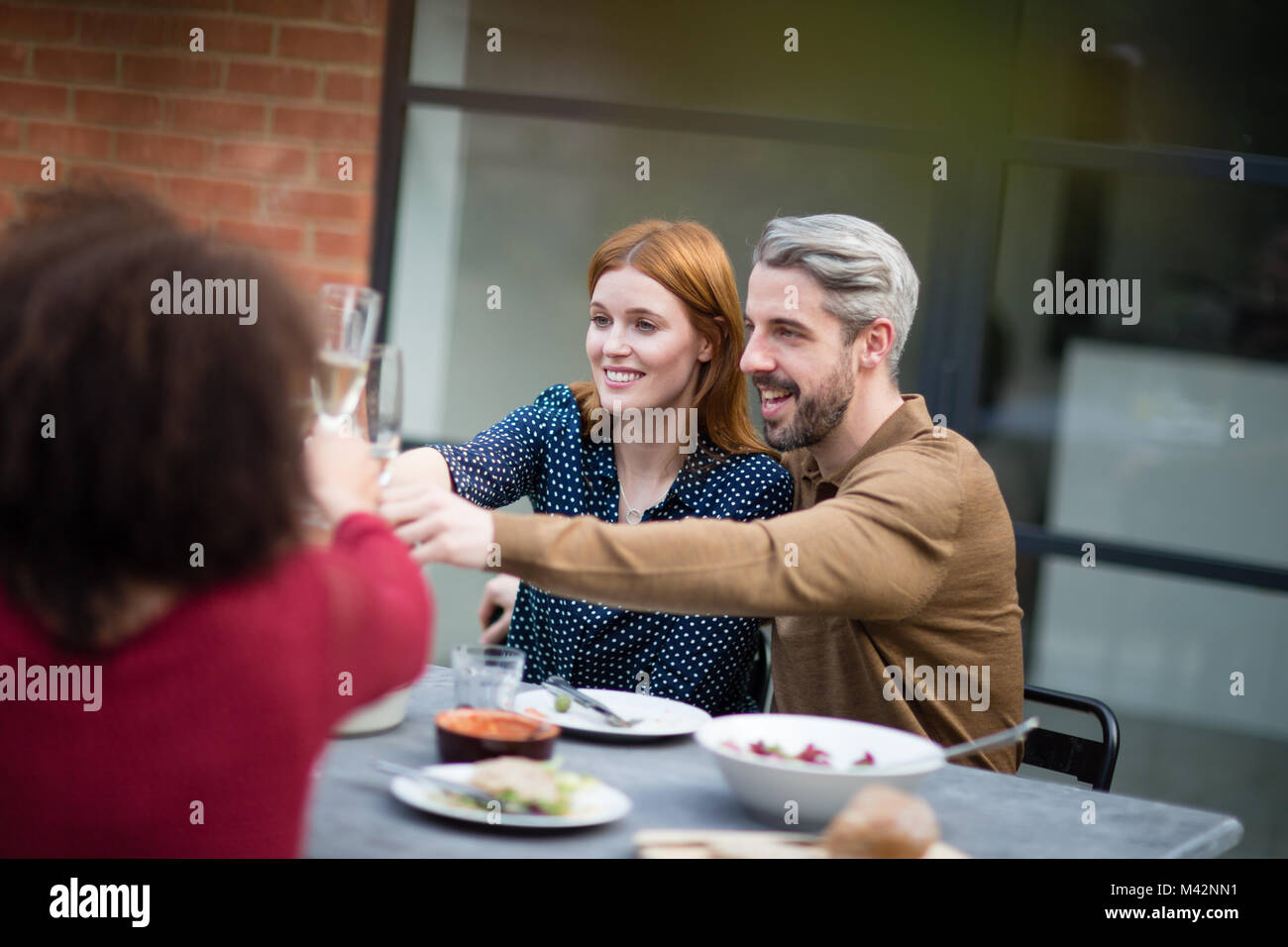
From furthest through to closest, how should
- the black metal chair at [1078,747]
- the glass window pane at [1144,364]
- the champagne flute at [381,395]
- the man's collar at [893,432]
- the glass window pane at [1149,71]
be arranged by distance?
1. the glass window pane at [1144,364]
2. the glass window pane at [1149,71]
3. the man's collar at [893,432]
4. the black metal chair at [1078,747]
5. the champagne flute at [381,395]

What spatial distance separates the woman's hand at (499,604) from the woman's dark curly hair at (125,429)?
4.96 feet

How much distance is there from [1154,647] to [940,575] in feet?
7.07

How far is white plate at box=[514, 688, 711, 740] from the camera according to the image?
5.77ft

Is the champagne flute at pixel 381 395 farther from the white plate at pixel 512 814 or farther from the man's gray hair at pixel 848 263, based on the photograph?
the man's gray hair at pixel 848 263

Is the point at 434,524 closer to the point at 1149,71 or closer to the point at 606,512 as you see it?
the point at 606,512

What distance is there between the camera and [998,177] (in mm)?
3582

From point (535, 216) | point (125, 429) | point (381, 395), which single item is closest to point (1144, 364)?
point (535, 216)

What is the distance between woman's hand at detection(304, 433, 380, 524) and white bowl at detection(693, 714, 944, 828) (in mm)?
500

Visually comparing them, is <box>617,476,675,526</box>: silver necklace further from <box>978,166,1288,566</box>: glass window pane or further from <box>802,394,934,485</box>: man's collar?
<box>978,166,1288,566</box>: glass window pane

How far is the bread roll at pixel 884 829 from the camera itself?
49.7 inches

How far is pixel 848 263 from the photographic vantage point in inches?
91.7

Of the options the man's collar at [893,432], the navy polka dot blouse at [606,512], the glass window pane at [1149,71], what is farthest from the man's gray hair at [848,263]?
the glass window pane at [1149,71]
